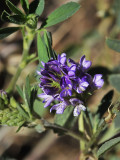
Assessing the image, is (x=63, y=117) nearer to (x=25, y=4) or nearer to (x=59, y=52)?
(x=25, y=4)

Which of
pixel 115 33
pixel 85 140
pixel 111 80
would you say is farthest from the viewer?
pixel 115 33

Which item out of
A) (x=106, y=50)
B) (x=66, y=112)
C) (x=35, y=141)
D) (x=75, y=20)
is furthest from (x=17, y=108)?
(x=75, y=20)

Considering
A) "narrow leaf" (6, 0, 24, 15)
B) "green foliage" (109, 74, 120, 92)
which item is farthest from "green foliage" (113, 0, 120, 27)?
"narrow leaf" (6, 0, 24, 15)

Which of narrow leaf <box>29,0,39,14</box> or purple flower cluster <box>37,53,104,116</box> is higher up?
narrow leaf <box>29,0,39,14</box>

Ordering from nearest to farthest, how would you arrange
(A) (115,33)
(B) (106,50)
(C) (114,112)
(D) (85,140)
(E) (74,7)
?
(C) (114,112), (E) (74,7), (D) (85,140), (A) (115,33), (B) (106,50)

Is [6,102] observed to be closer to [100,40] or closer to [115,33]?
[115,33]

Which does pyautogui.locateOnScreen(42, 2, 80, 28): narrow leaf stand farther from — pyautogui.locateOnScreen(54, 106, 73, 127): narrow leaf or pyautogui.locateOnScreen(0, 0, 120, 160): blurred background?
pyautogui.locateOnScreen(0, 0, 120, 160): blurred background

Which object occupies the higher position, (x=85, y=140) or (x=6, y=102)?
(x=6, y=102)

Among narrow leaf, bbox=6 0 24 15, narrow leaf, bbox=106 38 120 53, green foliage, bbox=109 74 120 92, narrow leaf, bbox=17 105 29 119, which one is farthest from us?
green foliage, bbox=109 74 120 92
